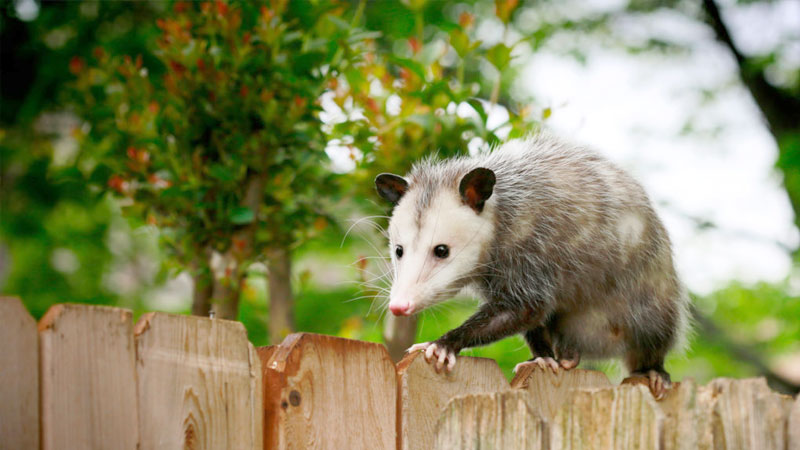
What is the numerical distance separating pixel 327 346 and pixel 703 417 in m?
0.70

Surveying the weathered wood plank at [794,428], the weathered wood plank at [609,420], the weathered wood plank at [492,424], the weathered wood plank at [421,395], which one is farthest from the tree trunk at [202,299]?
the weathered wood plank at [794,428]

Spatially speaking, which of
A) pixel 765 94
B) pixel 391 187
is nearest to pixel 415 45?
pixel 391 187

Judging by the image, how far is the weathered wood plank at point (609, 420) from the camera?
1.30m

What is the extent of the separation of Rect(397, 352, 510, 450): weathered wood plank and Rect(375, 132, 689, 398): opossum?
5.7 inches

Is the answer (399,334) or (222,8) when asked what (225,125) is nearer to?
(222,8)

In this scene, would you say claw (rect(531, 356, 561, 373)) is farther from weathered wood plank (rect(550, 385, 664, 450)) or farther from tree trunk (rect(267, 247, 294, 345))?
tree trunk (rect(267, 247, 294, 345))

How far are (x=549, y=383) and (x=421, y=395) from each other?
0.40m

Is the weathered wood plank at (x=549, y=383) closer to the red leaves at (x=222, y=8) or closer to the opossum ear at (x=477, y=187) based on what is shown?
the opossum ear at (x=477, y=187)

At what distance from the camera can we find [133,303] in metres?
5.68

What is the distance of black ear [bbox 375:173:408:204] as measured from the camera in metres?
2.12

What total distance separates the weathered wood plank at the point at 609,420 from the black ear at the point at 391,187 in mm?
925

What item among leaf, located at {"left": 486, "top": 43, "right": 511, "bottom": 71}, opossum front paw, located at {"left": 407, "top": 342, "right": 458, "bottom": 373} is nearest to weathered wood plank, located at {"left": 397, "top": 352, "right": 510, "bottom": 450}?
opossum front paw, located at {"left": 407, "top": 342, "right": 458, "bottom": 373}

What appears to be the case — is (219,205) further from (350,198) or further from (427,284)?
(427,284)

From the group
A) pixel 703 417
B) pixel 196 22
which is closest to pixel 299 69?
pixel 196 22
